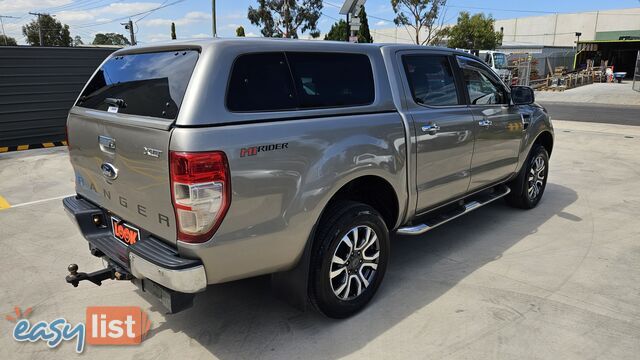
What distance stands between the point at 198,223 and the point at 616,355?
2661 millimetres

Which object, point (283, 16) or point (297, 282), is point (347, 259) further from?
point (283, 16)

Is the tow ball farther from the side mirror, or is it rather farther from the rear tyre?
the rear tyre

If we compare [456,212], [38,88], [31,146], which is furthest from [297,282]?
[38,88]

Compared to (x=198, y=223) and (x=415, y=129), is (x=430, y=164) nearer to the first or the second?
(x=415, y=129)

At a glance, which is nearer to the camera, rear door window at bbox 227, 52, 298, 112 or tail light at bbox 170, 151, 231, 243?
tail light at bbox 170, 151, 231, 243

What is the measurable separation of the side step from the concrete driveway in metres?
0.38

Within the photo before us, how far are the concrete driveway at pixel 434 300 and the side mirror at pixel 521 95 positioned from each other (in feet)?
4.47

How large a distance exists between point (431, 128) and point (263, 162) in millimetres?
1696

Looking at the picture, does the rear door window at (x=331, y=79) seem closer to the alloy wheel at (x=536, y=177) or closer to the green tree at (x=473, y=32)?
the alloy wheel at (x=536, y=177)

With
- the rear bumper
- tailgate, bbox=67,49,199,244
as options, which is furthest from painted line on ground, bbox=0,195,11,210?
the rear bumper

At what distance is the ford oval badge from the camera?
284cm

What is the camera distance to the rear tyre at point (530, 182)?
212 inches

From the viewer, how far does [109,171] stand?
2.89 meters

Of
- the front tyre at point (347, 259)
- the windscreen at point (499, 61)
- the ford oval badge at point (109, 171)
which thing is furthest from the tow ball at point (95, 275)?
the windscreen at point (499, 61)
